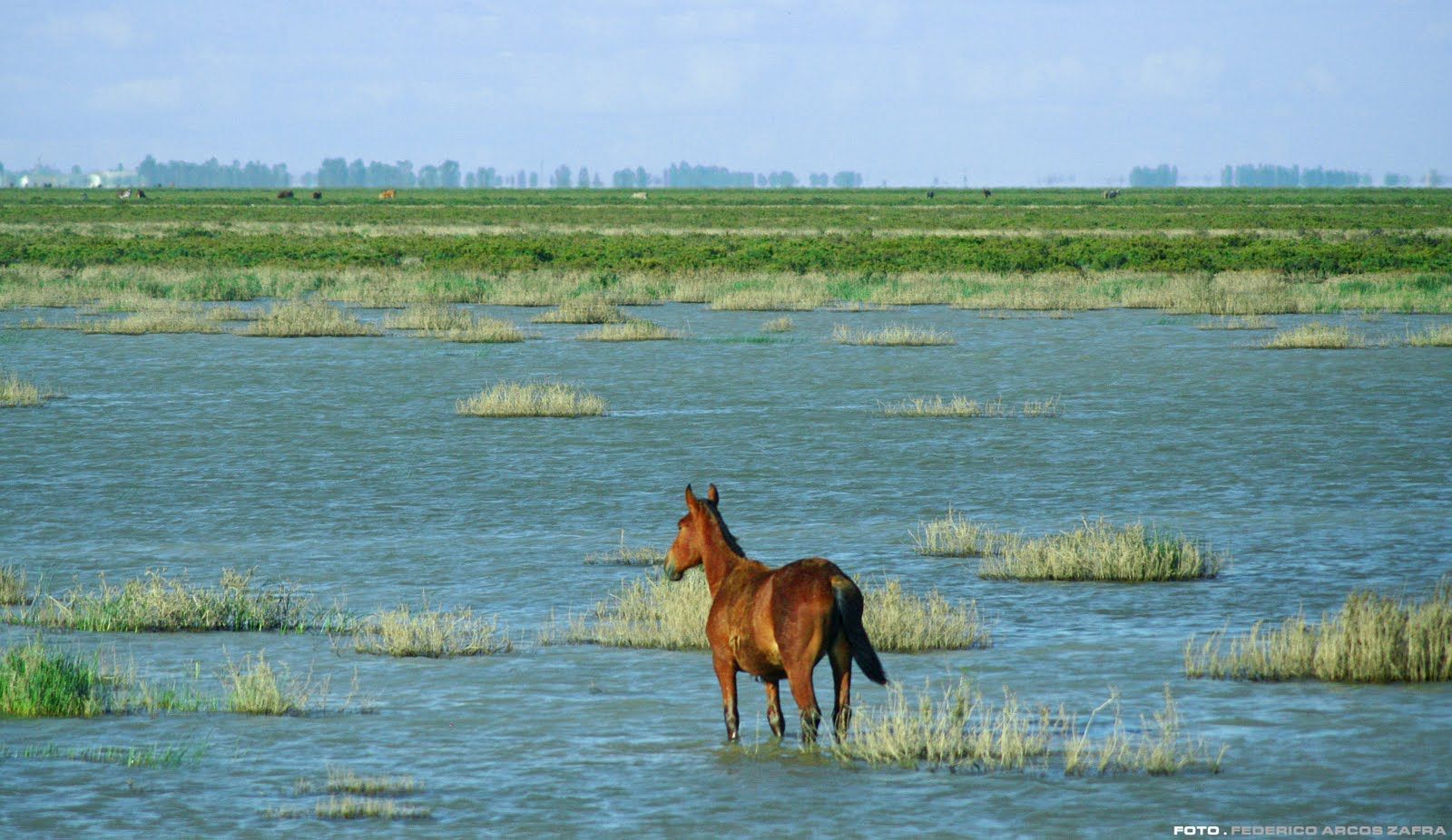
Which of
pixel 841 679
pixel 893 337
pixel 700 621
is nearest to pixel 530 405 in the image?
pixel 893 337

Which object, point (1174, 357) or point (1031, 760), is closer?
point (1031, 760)

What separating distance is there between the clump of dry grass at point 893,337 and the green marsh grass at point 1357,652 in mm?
24575

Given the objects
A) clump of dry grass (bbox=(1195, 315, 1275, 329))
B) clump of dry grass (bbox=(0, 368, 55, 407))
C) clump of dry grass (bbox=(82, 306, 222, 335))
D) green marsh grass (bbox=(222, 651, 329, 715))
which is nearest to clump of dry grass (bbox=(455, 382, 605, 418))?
clump of dry grass (bbox=(0, 368, 55, 407))

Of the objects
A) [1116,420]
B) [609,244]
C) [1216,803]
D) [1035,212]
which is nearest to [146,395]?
[1116,420]

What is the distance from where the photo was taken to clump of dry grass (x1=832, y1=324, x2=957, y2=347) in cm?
3453

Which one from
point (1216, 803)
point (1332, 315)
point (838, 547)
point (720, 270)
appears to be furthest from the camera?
point (720, 270)

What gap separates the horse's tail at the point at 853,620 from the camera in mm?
7641

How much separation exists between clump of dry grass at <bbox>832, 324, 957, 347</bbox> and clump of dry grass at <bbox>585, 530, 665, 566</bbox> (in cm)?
2064

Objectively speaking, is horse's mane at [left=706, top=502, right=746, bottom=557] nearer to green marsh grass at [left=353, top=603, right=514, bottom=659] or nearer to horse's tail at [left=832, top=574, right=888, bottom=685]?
horse's tail at [left=832, top=574, right=888, bottom=685]

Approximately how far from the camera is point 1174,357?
31.8 m

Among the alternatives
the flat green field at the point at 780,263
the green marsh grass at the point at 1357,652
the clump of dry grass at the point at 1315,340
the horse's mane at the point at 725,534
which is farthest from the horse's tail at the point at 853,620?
the flat green field at the point at 780,263

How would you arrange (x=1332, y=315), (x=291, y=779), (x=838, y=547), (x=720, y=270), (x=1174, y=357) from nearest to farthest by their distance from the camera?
(x=291, y=779) < (x=838, y=547) < (x=1174, y=357) < (x=1332, y=315) < (x=720, y=270)

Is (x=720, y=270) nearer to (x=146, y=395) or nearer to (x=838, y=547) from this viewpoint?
(x=146, y=395)

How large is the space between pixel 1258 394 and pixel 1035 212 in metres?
98.1
